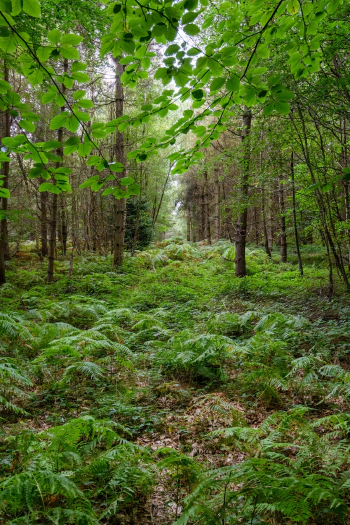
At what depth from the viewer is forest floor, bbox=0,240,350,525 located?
1949 mm

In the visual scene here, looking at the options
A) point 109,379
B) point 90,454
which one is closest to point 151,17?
point 90,454

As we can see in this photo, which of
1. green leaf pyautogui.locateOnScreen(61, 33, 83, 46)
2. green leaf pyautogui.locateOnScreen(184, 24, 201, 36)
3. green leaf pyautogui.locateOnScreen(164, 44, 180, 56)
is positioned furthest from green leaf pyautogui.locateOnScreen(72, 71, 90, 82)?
green leaf pyautogui.locateOnScreen(184, 24, 201, 36)

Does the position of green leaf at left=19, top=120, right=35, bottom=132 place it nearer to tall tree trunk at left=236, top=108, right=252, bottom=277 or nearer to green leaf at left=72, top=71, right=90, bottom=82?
green leaf at left=72, top=71, right=90, bottom=82

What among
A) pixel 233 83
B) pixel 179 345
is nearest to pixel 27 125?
pixel 233 83

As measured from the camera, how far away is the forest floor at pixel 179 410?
1.95 metres

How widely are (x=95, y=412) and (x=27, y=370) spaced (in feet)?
4.77

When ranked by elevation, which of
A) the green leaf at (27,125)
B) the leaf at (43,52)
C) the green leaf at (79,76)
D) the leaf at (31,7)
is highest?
the leaf at (31,7)

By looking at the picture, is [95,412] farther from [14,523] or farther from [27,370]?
[14,523]

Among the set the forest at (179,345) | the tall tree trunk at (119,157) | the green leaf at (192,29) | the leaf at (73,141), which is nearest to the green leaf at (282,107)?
the forest at (179,345)

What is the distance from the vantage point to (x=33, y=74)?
1.65 meters

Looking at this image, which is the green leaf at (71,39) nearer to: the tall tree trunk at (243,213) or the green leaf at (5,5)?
the green leaf at (5,5)

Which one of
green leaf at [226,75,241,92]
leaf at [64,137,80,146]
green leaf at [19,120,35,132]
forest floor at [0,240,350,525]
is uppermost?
green leaf at [226,75,241,92]

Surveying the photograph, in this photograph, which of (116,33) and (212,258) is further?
(212,258)

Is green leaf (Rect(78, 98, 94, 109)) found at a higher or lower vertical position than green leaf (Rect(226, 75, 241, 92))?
lower
